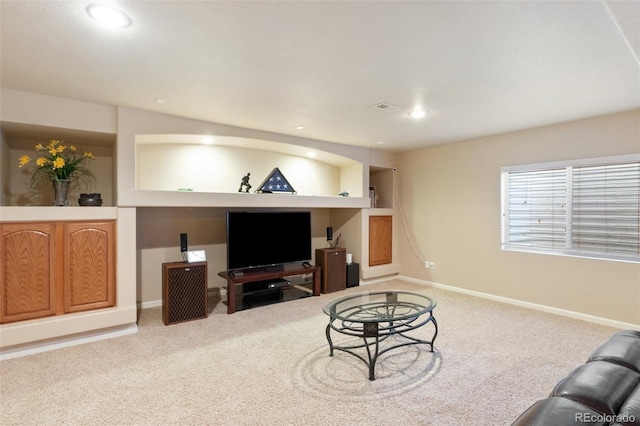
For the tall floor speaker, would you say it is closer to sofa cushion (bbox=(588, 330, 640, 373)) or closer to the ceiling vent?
the ceiling vent

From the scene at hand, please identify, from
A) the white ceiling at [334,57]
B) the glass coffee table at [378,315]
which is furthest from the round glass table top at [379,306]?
the white ceiling at [334,57]

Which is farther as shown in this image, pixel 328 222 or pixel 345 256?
pixel 328 222

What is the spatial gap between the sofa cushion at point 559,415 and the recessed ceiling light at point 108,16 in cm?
252

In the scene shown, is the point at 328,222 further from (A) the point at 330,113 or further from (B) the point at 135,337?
(B) the point at 135,337

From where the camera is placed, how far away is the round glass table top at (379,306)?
9.23 feet

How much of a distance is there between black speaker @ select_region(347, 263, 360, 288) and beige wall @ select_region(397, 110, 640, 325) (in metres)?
Result: 1.08

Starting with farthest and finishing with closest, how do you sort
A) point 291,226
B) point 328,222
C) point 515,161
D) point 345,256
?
point 328,222, point 345,256, point 291,226, point 515,161

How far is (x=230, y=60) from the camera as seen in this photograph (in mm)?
2342

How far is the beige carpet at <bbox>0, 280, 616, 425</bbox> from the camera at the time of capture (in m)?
2.06

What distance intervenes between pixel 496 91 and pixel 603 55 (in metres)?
0.78

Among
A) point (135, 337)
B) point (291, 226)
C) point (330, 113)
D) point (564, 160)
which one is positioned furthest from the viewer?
point (291, 226)

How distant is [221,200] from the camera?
161 inches

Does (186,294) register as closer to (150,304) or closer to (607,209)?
(150,304)

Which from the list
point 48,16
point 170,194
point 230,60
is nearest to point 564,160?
point 230,60
